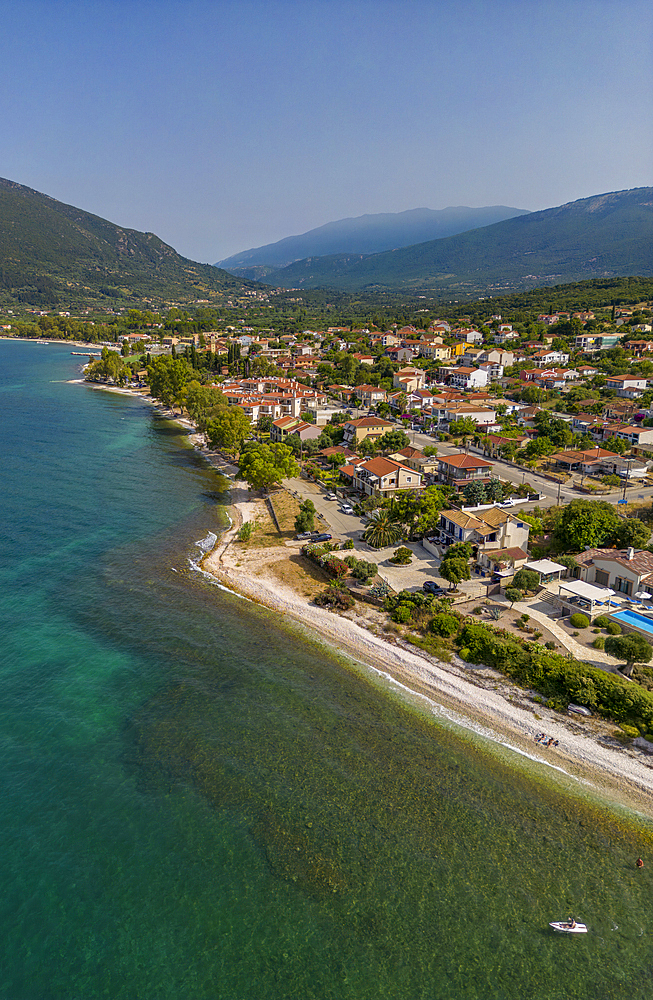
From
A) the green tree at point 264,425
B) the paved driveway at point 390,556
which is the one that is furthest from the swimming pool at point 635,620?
the green tree at point 264,425

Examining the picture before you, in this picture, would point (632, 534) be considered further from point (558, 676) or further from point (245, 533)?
point (245, 533)

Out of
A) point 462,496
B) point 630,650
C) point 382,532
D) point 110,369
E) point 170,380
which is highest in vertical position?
point 110,369

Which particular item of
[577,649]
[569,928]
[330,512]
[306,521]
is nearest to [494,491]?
[330,512]

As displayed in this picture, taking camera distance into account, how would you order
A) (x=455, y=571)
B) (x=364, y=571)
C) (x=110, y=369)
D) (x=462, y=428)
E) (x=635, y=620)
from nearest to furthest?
(x=635, y=620) < (x=455, y=571) < (x=364, y=571) < (x=462, y=428) < (x=110, y=369)

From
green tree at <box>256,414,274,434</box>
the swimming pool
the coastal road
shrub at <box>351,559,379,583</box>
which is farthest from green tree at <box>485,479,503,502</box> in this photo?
green tree at <box>256,414,274,434</box>

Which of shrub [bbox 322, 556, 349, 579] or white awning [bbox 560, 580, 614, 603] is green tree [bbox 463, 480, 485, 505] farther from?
shrub [bbox 322, 556, 349, 579]

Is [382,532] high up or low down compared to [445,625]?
up

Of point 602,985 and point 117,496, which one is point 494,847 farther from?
point 117,496
